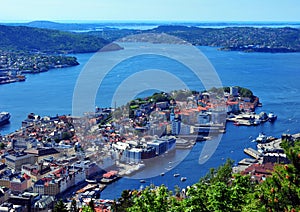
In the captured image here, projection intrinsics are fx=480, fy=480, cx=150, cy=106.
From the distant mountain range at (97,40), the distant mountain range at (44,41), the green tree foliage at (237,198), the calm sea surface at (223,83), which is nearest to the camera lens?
the green tree foliage at (237,198)

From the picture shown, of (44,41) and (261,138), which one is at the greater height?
(44,41)

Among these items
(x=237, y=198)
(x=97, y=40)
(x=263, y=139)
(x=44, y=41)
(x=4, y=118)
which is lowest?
(x=4, y=118)

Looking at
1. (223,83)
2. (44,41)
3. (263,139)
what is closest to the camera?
(263,139)

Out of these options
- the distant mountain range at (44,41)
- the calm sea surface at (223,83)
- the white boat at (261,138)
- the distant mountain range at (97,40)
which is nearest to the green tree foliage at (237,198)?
the calm sea surface at (223,83)

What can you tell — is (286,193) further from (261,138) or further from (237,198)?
(261,138)

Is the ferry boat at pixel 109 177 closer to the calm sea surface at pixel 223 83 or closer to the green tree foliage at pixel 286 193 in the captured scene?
the calm sea surface at pixel 223 83

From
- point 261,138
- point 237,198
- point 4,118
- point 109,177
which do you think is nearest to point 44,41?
point 4,118

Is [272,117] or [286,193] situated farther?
[272,117]

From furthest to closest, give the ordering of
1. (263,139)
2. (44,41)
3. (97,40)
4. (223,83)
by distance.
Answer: (97,40)
(44,41)
(223,83)
(263,139)

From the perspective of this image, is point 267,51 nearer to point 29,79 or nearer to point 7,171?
point 29,79

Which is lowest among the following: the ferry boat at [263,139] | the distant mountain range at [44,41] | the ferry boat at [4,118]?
the ferry boat at [4,118]
